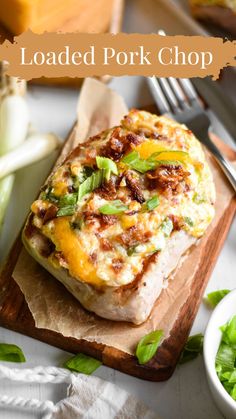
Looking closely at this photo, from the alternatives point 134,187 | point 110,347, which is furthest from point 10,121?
point 110,347

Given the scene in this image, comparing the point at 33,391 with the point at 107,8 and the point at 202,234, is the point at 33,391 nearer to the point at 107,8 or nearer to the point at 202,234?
the point at 202,234

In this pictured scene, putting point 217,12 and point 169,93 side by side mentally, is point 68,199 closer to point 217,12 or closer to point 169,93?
point 169,93

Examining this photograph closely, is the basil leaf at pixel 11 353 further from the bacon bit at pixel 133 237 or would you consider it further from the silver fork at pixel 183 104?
the silver fork at pixel 183 104

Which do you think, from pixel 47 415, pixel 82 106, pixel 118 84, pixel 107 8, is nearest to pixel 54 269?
pixel 47 415

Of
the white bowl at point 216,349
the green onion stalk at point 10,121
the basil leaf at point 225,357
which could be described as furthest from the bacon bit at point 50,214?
the basil leaf at point 225,357

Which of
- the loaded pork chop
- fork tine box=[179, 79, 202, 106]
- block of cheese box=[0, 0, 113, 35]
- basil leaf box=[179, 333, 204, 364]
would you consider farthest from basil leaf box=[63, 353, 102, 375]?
block of cheese box=[0, 0, 113, 35]
